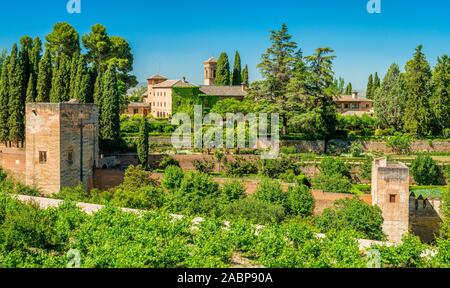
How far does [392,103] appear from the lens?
39.9 meters

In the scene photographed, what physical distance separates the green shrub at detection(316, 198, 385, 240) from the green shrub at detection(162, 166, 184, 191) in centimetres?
673

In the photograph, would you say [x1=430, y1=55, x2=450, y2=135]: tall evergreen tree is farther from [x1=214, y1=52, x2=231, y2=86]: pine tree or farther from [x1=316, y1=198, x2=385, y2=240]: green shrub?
[x1=214, y1=52, x2=231, y2=86]: pine tree

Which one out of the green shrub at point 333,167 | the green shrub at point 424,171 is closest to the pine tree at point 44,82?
the green shrub at point 333,167

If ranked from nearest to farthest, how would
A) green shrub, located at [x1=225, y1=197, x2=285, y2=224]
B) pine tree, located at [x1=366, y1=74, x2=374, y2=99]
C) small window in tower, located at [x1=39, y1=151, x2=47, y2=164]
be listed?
green shrub, located at [x1=225, y1=197, x2=285, y2=224] < small window in tower, located at [x1=39, y1=151, x2=47, y2=164] < pine tree, located at [x1=366, y1=74, x2=374, y2=99]

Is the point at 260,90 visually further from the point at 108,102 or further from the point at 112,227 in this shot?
the point at 112,227

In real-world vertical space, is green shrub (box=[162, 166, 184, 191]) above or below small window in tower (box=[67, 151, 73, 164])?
below

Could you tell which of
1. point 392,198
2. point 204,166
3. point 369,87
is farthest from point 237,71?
point 392,198

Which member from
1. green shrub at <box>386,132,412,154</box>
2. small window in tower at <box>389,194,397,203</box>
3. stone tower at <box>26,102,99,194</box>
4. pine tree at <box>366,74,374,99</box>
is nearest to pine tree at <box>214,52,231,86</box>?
pine tree at <box>366,74,374,99</box>

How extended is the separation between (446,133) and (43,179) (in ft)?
84.6

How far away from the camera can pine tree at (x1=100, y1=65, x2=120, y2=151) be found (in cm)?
2944

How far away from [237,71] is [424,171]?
92.1ft

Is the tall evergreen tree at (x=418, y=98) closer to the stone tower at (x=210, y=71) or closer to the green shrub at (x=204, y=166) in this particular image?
the green shrub at (x=204, y=166)

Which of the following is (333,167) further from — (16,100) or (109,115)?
(16,100)

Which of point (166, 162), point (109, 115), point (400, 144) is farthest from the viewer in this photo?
point (400, 144)
